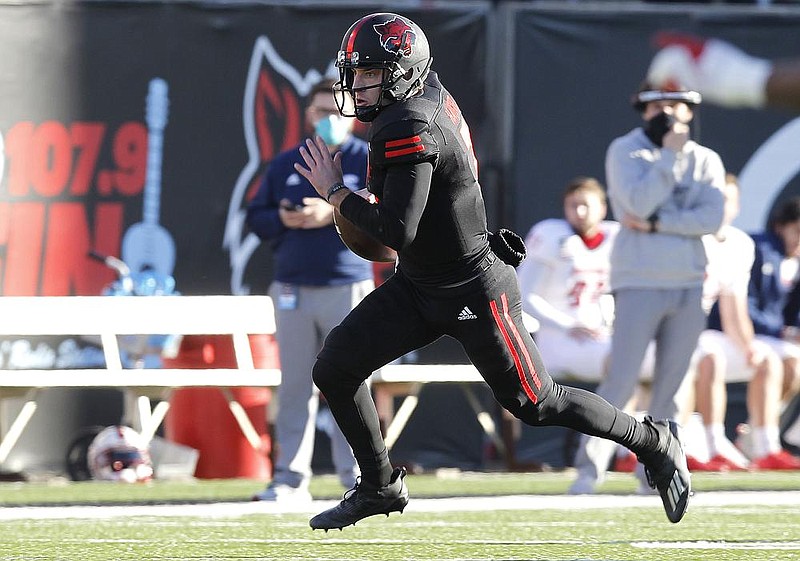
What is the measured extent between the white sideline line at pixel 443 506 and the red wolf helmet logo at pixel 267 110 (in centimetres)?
301

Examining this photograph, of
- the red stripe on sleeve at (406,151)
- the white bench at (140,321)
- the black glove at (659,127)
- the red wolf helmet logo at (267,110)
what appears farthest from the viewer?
the red wolf helmet logo at (267,110)

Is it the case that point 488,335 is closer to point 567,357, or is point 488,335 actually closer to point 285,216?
point 285,216

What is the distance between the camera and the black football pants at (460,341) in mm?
5133

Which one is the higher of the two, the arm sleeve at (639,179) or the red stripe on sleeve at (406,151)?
the red stripe on sleeve at (406,151)

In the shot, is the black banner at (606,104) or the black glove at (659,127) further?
the black banner at (606,104)

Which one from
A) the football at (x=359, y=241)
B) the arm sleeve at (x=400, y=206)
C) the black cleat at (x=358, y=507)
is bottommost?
the black cleat at (x=358, y=507)

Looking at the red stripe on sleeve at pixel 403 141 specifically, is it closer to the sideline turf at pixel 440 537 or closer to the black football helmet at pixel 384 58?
the black football helmet at pixel 384 58

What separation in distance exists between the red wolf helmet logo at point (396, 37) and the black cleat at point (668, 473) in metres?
1.53

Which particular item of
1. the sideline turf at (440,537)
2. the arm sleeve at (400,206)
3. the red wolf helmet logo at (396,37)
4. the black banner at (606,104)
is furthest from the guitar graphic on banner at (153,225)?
the arm sleeve at (400,206)

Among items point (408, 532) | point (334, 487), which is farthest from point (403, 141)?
point (334, 487)

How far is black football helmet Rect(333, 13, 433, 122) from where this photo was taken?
506 centimetres

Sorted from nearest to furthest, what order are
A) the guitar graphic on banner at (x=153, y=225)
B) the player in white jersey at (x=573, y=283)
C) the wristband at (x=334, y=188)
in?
the wristband at (x=334, y=188) → the player in white jersey at (x=573, y=283) → the guitar graphic on banner at (x=153, y=225)

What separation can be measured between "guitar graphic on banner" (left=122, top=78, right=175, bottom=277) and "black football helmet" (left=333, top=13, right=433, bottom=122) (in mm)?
5094

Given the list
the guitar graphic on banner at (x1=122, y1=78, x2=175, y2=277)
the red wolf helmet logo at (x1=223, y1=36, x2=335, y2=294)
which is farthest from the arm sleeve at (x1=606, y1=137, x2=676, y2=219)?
the guitar graphic on banner at (x1=122, y1=78, x2=175, y2=277)
